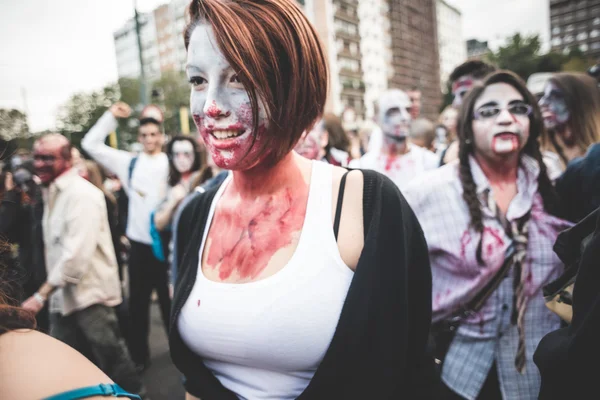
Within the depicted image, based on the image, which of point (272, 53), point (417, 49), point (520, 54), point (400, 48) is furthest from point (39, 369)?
point (417, 49)

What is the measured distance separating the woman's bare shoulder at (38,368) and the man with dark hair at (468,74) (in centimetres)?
351

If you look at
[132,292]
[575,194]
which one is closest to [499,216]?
[575,194]

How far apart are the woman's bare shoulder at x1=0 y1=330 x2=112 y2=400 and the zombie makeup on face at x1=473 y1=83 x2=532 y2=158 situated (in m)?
1.66

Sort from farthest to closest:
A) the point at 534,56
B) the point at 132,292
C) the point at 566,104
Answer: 1. the point at 534,56
2. the point at 132,292
3. the point at 566,104

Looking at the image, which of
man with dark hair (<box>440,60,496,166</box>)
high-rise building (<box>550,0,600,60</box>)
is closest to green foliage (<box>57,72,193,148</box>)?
man with dark hair (<box>440,60,496,166</box>)

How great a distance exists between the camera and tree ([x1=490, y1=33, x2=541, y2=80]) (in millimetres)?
29766

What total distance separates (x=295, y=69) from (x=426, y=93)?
7020cm

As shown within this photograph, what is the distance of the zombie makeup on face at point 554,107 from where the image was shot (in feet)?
7.51

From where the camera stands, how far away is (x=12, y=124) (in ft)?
3.41

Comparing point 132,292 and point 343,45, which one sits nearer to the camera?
point 132,292

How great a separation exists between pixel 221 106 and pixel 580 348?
1.02m

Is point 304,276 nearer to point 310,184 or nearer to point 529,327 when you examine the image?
point 310,184

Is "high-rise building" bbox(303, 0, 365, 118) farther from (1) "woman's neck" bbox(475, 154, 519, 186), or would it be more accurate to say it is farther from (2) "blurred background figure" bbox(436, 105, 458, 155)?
(1) "woman's neck" bbox(475, 154, 519, 186)

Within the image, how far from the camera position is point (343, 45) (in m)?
46.3
